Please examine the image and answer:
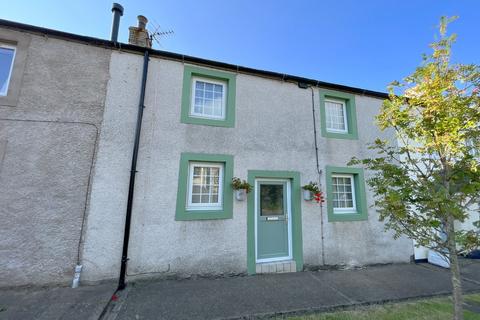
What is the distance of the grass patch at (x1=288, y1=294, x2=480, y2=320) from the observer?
3.68 metres

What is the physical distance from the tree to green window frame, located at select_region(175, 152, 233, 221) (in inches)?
130

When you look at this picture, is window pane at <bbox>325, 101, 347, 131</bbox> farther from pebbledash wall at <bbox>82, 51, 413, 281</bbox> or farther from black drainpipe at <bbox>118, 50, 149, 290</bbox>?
black drainpipe at <bbox>118, 50, 149, 290</bbox>

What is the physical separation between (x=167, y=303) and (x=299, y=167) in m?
4.59

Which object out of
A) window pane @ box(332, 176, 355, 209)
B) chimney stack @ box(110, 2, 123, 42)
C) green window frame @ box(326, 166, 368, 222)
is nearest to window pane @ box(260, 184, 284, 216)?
green window frame @ box(326, 166, 368, 222)

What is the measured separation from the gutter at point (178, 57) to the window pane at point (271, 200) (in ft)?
11.2

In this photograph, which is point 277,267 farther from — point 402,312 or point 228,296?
point 402,312

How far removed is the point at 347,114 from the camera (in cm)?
721

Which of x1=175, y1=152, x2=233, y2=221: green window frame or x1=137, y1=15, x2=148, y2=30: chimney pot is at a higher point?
x1=137, y1=15, x2=148, y2=30: chimney pot

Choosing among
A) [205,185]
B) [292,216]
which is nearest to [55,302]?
[205,185]

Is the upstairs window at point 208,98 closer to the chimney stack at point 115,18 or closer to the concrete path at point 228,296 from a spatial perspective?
the chimney stack at point 115,18

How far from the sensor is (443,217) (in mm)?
3293

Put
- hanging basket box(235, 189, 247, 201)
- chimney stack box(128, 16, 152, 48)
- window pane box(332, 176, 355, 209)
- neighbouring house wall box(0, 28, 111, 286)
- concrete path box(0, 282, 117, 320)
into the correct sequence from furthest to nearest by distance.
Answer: window pane box(332, 176, 355, 209)
chimney stack box(128, 16, 152, 48)
hanging basket box(235, 189, 247, 201)
neighbouring house wall box(0, 28, 111, 286)
concrete path box(0, 282, 117, 320)

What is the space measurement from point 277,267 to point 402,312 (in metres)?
2.61

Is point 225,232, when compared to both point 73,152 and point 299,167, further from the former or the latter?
point 73,152
